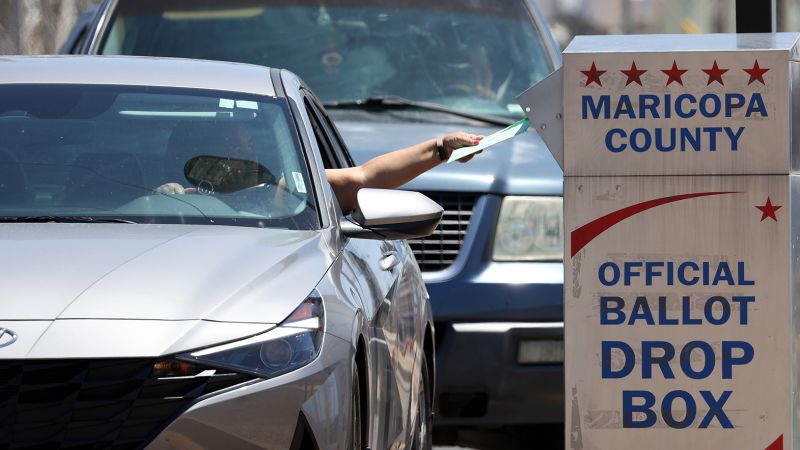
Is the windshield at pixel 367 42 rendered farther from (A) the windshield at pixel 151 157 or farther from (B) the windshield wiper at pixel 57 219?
(B) the windshield wiper at pixel 57 219

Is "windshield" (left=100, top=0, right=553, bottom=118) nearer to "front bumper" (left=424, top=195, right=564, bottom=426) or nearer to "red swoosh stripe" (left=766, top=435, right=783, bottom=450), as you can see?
"front bumper" (left=424, top=195, right=564, bottom=426)

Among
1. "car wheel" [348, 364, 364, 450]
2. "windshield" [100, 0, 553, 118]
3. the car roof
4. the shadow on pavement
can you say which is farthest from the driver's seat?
"windshield" [100, 0, 553, 118]

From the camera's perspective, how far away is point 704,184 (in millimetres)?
4707

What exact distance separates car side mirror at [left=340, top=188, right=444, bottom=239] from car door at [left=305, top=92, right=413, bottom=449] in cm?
8

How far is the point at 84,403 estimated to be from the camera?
385cm

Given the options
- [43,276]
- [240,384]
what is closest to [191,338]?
[240,384]

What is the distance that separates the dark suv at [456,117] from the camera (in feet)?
24.1

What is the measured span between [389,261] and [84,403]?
6.93ft

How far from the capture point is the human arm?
617cm

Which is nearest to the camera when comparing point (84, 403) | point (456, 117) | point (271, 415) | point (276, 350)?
point (84, 403)

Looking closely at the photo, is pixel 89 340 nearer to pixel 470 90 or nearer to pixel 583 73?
pixel 583 73

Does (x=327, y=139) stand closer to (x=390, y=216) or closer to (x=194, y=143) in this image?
(x=194, y=143)

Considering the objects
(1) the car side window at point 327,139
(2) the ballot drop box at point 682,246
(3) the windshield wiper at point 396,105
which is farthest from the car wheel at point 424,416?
(3) the windshield wiper at point 396,105

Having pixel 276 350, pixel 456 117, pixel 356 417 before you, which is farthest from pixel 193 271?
pixel 456 117
